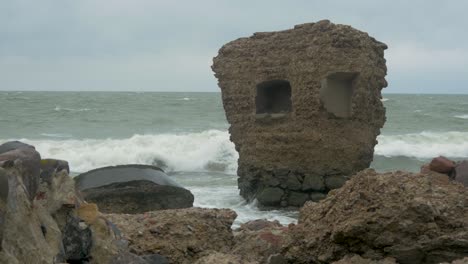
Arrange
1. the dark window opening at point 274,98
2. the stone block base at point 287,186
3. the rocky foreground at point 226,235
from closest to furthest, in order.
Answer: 1. the rocky foreground at point 226,235
2. the stone block base at point 287,186
3. the dark window opening at point 274,98

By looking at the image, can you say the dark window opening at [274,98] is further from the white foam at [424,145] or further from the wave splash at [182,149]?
the white foam at [424,145]

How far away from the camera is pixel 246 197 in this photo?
1270 cm

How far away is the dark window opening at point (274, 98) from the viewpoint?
13.0m

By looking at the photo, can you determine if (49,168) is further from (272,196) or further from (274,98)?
(274,98)

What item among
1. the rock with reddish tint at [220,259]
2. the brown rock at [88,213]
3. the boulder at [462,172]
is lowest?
the rock with reddish tint at [220,259]

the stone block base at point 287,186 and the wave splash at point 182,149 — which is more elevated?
the stone block base at point 287,186

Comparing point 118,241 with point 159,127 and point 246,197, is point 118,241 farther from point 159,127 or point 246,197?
point 159,127

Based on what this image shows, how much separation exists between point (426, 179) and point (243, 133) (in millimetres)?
8636

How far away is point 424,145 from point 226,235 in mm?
23833

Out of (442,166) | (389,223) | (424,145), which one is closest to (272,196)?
(442,166)

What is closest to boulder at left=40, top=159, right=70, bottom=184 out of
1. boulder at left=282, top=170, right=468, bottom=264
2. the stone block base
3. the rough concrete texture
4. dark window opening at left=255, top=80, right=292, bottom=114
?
boulder at left=282, top=170, right=468, bottom=264

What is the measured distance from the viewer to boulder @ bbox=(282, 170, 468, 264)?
350 centimetres

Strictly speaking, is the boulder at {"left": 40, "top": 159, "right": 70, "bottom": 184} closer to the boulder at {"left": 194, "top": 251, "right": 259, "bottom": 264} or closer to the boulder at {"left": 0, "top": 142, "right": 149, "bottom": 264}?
the boulder at {"left": 0, "top": 142, "right": 149, "bottom": 264}

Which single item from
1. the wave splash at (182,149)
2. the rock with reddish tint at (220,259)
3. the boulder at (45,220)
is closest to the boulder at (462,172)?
the rock with reddish tint at (220,259)
